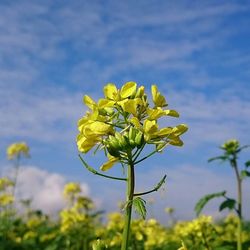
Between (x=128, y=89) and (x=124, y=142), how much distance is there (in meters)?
0.25

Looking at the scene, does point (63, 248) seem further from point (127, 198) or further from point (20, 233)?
point (127, 198)

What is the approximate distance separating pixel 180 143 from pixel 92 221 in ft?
19.5

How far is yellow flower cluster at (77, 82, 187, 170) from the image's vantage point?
7.25 feet

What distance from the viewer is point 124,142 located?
2184 millimetres

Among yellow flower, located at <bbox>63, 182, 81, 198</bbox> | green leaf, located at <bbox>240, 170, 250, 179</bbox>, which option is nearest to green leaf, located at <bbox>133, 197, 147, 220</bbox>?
green leaf, located at <bbox>240, 170, 250, 179</bbox>

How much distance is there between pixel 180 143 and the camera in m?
2.31

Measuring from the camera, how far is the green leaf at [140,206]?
6.59ft

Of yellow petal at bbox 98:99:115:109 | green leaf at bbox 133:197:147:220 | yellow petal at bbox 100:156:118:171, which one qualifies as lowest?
green leaf at bbox 133:197:147:220

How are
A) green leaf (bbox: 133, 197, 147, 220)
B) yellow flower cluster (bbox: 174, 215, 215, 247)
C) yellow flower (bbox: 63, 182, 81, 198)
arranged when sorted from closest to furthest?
1. green leaf (bbox: 133, 197, 147, 220)
2. yellow flower cluster (bbox: 174, 215, 215, 247)
3. yellow flower (bbox: 63, 182, 81, 198)

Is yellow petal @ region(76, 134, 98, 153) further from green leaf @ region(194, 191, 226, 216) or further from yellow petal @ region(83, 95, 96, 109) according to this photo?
green leaf @ region(194, 191, 226, 216)

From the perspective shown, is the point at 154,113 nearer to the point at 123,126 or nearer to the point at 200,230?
the point at 123,126

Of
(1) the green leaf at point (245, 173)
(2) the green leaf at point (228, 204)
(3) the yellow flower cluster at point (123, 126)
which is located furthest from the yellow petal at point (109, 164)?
(1) the green leaf at point (245, 173)

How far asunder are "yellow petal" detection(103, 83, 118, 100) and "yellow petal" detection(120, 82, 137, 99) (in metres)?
0.03

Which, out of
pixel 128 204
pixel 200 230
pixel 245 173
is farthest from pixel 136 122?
pixel 245 173
